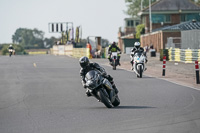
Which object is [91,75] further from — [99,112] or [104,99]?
[99,112]

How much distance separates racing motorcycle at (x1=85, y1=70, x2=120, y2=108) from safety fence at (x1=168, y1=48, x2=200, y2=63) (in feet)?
80.3

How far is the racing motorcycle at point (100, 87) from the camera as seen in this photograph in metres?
11.6

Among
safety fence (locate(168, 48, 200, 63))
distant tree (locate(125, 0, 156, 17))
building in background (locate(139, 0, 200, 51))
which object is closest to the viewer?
safety fence (locate(168, 48, 200, 63))

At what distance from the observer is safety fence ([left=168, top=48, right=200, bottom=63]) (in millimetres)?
36700

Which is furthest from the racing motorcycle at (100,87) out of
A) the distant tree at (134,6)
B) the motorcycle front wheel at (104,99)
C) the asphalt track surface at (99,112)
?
the distant tree at (134,6)

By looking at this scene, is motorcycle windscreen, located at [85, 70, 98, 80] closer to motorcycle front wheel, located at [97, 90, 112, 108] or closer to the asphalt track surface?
motorcycle front wheel, located at [97, 90, 112, 108]

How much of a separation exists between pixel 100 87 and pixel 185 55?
91.6ft

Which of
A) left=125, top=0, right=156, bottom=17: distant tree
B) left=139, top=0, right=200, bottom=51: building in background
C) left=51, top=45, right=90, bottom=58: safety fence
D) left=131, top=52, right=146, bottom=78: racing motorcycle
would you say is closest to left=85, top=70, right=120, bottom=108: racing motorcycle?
left=131, top=52, right=146, bottom=78: racing motorcycle

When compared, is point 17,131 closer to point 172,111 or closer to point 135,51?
point 172,111

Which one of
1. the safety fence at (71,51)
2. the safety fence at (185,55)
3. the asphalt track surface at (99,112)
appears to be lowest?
the asphalt track surface at (99,112)

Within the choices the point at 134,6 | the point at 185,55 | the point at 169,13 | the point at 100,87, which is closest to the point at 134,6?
the point at 134,6

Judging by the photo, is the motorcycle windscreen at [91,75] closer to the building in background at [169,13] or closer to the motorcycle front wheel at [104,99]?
the motorcycle front wheel at [104,99]

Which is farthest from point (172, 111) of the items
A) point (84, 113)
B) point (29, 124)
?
point (29, 124)

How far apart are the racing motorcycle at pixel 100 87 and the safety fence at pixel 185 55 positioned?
24487 mm
